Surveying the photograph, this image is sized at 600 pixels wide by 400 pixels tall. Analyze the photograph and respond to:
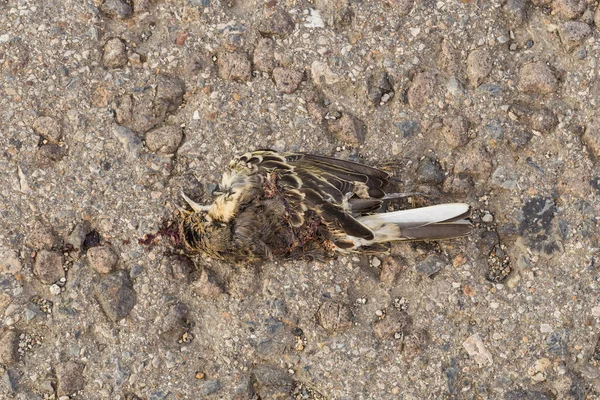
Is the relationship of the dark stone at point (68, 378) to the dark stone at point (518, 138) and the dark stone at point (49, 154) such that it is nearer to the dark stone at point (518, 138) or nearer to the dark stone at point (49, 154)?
the dark stone at point (49, 154)

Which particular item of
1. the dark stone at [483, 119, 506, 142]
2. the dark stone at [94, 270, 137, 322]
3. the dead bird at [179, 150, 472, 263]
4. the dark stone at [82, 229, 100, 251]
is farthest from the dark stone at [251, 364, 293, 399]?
the dark stone at [483, 119, 506, 142]

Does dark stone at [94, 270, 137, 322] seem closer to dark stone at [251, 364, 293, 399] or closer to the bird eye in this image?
the bird eye

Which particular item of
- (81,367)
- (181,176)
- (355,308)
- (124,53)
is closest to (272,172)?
(181,176)

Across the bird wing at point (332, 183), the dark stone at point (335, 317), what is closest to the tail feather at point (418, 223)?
the bird wing at point (332, 183)

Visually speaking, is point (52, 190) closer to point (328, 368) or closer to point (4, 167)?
point (4, 167)

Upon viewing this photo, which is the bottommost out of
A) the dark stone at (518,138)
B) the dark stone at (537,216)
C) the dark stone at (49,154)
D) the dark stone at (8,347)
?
the dark stone at (8,347)

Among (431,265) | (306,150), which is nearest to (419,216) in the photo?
(431,265)
